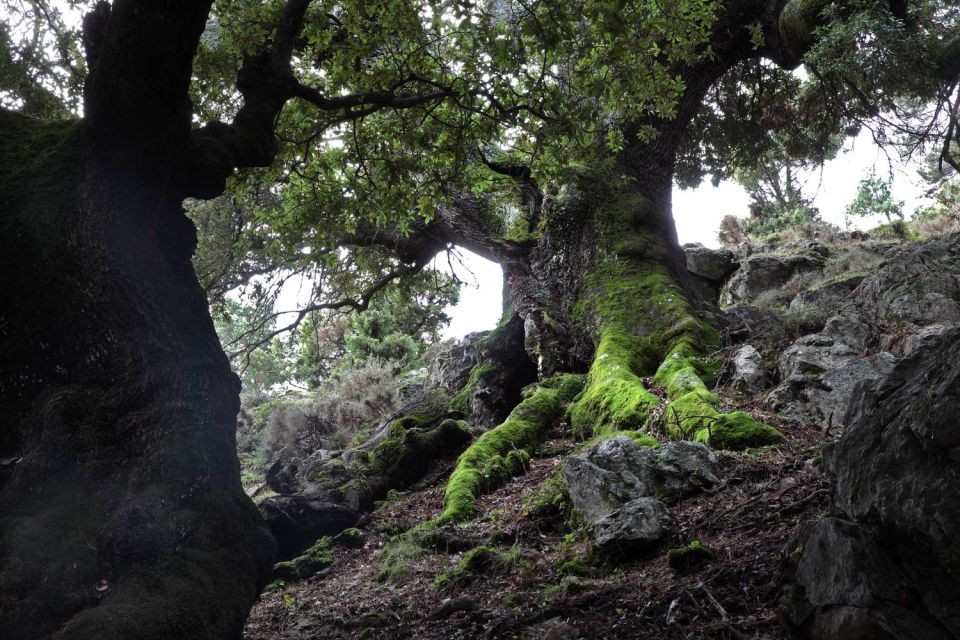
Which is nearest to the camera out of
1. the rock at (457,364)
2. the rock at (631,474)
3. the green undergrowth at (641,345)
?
the rock at (631,474)

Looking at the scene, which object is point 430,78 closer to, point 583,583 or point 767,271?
point 583,583

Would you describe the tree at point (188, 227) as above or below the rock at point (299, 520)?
above

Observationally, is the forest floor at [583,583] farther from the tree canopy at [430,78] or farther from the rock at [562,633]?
the tree canopy at [430,78]

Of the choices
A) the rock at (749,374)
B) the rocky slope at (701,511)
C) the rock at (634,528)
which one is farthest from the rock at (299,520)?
the rock at (749,374)

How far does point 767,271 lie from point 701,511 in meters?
10.1

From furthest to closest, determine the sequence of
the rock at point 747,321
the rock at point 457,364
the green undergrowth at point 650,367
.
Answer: the rock at point 457,364, the rock at point 747,321, the green undergrowth at point 650,367

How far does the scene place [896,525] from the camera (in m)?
2.06

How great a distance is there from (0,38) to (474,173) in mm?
4426

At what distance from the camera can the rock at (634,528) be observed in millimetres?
3666

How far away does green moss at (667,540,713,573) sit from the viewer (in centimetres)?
321

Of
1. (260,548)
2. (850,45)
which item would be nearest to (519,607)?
(260,548)

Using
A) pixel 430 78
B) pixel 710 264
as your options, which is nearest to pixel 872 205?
pixel 710 264

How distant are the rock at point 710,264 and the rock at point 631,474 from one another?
10.4 m

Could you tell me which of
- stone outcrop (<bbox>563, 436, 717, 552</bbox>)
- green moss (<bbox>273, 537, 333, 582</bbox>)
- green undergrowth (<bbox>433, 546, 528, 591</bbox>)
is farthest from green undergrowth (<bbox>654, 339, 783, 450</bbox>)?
green moss (<bbox>273, 537, 333, 582</bbox>)
